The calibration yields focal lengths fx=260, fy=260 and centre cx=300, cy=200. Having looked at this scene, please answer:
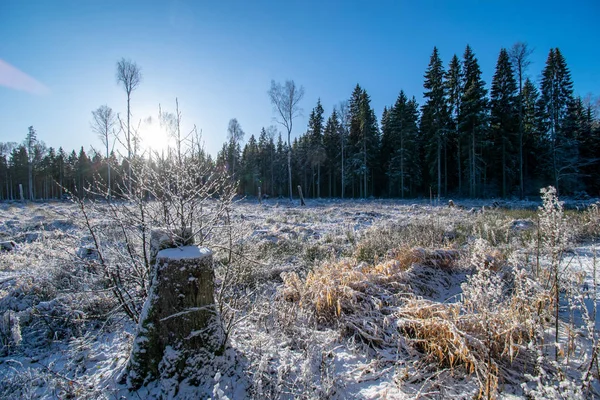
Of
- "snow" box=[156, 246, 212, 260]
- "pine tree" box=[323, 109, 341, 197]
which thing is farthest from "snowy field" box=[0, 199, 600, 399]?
"pine tree" box=[323, 109, 341, 197]

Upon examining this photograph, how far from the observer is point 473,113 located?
23562 millimetres

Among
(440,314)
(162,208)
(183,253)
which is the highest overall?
(162,208)

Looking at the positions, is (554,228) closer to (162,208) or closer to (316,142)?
(162,208)

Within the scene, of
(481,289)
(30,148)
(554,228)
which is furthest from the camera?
(30,148)

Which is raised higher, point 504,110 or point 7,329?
point 504,110

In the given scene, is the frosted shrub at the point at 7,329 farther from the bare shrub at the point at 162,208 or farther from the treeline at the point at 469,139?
the treeline at the point at 469,139

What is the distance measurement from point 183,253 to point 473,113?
28.5 metres

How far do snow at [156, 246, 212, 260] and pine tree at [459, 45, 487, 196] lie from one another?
89.3 ft

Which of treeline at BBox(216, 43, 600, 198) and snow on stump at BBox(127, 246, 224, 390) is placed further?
treeline at BBox(216, 43, 600, 198)

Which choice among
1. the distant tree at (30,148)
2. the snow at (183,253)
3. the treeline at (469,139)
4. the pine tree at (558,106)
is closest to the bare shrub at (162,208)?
the snow at (183,253)

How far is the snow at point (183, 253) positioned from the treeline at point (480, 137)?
2305cm

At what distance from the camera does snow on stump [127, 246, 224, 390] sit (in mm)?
1974

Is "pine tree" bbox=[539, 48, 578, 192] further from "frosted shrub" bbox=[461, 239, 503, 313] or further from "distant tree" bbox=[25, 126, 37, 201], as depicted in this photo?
"distant tree" bbox=[25, 126, 37, 201]

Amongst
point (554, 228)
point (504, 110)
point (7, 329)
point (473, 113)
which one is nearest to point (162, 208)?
point (7, 329)
